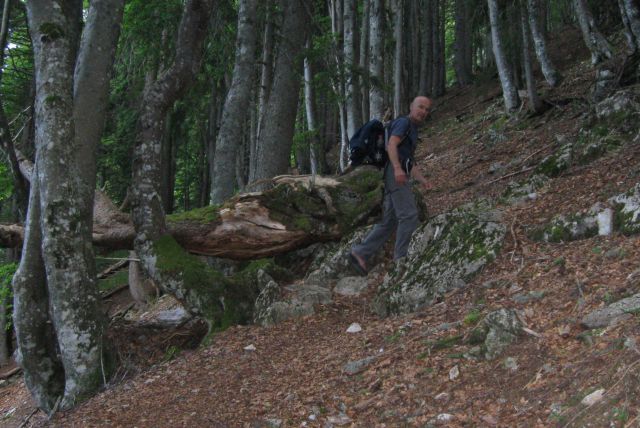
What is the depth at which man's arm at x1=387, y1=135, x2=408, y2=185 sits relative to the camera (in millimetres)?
6035

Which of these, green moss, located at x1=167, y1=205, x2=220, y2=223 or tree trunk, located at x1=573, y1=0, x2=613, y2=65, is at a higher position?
tree trunk, located at x1=573, y1=0, x2=613, y2=65

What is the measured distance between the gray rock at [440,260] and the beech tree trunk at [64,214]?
122 inches

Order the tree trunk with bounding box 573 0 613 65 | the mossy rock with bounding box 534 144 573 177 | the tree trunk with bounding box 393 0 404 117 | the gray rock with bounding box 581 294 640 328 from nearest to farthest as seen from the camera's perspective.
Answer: the gray rock with bounding box 581 294 640 328
the mossy rock with bounding box 534 144 573 177
the tree trunk with bounding box 573 0 613 65
the tree trunk with bounding box 393 0 404 117

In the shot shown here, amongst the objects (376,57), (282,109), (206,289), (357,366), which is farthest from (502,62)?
(357,366)

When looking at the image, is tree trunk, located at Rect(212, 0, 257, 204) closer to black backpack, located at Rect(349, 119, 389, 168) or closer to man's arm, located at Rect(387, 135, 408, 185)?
black backpack, located at Rect(349, 119, 389, 168)

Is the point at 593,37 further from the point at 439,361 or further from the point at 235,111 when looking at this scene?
the point at 439,361

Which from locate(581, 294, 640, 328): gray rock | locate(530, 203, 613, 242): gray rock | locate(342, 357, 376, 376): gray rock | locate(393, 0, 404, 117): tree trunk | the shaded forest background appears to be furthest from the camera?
locate(393, 0, 404, 117): tree trunk

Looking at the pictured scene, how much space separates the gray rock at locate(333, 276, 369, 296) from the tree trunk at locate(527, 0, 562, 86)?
960cm

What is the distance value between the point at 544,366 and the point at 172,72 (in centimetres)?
523

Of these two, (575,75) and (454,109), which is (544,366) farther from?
(454,109)

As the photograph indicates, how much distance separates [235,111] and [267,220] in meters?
2.16

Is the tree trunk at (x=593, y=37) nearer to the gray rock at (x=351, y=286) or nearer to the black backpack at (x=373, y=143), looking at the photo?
the black backpack at (x=373, y=143)

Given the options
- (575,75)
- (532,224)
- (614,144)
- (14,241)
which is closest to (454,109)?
(575,75)

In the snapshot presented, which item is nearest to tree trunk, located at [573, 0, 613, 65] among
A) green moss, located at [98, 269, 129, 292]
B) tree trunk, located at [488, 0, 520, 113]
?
tree trunk, located at [488, 0, 520, 113]
